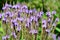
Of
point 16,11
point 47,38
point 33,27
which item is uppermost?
point 16,11

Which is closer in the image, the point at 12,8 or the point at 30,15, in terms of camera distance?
the point at 30,15

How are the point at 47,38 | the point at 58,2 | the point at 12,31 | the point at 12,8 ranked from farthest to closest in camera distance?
the point at 58,2
the point at 12,8
the point at 47,38
the point at 12,31

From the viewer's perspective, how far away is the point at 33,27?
3053 millimetres

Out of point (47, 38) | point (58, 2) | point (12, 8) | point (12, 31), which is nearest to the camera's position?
point (12, 31)

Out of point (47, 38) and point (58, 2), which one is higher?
point (58, 2)

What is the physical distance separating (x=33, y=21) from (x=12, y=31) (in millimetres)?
340

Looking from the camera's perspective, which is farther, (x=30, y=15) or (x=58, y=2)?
(x=58, y=2)

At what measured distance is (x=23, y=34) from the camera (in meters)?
3.09

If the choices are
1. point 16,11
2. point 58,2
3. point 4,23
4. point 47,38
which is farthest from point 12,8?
point 58,2

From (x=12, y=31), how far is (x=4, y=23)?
0.17 m

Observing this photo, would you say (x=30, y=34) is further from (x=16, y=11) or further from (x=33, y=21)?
(x=16, y=11)

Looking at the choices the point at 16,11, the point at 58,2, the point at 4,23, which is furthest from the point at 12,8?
the point at 58,2

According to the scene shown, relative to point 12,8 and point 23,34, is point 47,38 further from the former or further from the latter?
point 12,8

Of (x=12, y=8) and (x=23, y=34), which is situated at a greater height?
(x=12, y=8)
